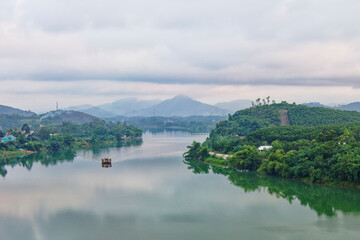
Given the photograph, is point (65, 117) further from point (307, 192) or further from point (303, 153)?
point (307, 192)

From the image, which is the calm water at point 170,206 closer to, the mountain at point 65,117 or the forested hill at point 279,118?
the forested hill at point 279,118

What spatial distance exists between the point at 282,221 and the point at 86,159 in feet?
69.2

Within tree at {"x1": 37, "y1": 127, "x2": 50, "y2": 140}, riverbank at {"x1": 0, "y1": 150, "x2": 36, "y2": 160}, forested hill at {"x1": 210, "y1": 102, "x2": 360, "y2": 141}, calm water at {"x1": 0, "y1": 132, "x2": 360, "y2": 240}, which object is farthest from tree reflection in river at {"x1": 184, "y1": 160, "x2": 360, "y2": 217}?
tree at {"x1": 37, "y1": 127, "x2": 50, "y2": 140}

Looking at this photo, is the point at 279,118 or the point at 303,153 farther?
the point at 279,118

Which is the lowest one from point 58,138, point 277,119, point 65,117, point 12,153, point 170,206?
point 170,206

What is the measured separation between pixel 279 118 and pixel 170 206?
30.3 m

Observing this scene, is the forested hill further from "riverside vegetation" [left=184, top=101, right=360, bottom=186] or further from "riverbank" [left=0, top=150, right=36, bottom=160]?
Answer: "riverbank" [left=0, top=150, right=36, bottom=160]

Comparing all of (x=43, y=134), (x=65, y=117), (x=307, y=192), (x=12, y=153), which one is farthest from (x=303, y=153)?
(x=65, y=117)

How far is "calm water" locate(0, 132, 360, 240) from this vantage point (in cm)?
1177

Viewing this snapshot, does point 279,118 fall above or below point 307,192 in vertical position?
above

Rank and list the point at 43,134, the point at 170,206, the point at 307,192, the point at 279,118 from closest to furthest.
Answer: the point at 170,206 < the point at 307,192 < the point at 279,118 < the point at 43,134

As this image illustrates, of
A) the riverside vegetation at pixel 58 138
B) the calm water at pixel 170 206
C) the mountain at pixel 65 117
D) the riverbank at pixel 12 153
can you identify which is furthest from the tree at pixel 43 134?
the mountain at pixel 65 117

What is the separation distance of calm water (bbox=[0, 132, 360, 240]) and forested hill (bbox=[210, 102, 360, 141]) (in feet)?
50.4

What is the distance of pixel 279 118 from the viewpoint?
42.1m
